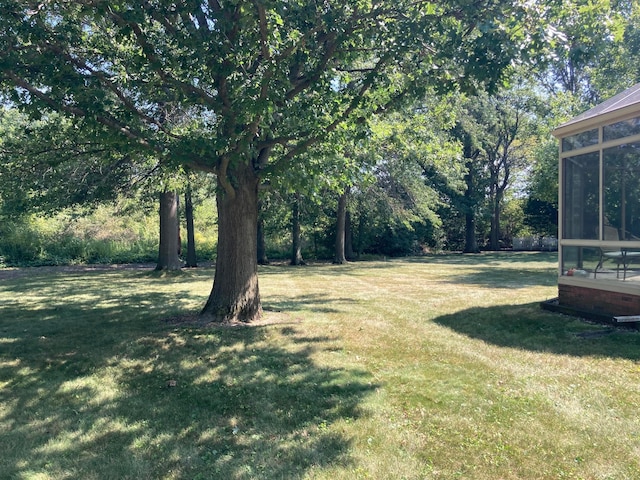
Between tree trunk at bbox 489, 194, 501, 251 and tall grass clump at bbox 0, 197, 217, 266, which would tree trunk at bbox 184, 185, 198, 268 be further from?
tree trunk at bbox 489, 194, 501, 251

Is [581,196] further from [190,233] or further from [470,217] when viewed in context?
[470,217]

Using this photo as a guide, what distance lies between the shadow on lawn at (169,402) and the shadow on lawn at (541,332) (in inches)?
101

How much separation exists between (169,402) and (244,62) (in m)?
4.56

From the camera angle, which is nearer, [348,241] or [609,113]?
[609,113]

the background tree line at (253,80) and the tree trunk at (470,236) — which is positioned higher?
the background tree line at (253,80)

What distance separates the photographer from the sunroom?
737 centimetres

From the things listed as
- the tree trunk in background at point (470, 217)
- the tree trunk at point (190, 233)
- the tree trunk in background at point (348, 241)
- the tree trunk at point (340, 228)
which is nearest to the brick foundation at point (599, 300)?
the tree trunk at point (190, 233)

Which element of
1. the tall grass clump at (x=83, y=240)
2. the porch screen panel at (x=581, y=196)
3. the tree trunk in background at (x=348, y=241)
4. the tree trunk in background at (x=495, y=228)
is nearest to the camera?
the porch screen panel at (x=581, y=196)

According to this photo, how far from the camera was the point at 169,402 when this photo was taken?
15.3 ft

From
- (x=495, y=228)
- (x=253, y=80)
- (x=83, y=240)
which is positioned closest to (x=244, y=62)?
(x=253, y=80)

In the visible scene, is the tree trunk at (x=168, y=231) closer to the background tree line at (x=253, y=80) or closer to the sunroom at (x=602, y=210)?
the background tree line at (x=253, y=80)

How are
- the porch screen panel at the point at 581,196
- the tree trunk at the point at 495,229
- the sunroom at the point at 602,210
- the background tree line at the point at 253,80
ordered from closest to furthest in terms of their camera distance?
the background tree line at the point at 253,80 → the sunroom at the point at 602,210 → the porch screen panel at the point at 581,196 → the tree trunk at the point at 495,229

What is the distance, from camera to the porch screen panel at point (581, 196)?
26.5ft

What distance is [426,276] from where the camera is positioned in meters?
17.0
